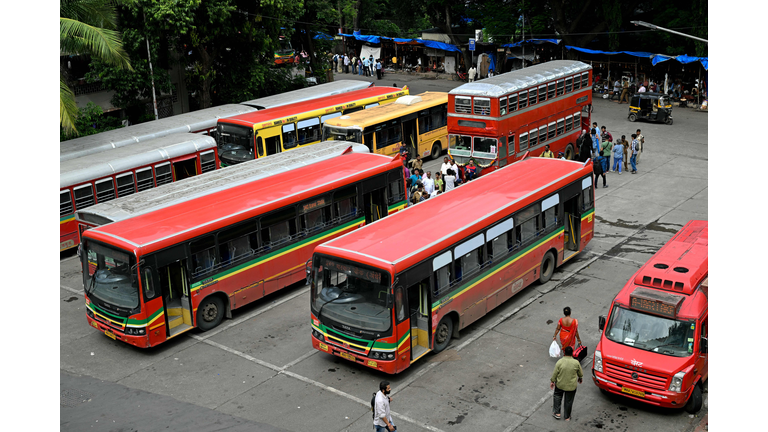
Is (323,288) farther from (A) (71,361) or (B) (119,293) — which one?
(A) (71,361)

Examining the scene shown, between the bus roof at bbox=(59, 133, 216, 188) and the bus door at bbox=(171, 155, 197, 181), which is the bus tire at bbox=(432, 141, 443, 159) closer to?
the bus roof at bbox=(59, 133, 216, 188)

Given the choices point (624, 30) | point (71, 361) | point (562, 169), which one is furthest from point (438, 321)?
point (624, 30)

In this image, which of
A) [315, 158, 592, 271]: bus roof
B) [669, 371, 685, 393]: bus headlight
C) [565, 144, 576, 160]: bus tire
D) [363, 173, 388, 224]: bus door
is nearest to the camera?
[669, 371, 685, 393]: bus headlight

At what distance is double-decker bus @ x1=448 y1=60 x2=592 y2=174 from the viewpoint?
26.1 meters

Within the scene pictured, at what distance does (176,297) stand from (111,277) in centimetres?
143

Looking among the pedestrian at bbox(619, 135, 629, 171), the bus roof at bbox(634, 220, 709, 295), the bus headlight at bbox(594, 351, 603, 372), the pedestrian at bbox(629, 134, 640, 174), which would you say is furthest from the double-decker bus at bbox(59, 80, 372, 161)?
the bus roof at bbox(634, 220, 709, 295)

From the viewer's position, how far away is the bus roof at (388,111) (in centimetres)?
2725

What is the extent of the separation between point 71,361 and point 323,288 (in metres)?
5.79

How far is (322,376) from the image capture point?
14.9 meters

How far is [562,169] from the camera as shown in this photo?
1948cm

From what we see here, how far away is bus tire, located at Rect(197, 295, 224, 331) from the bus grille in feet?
28.5

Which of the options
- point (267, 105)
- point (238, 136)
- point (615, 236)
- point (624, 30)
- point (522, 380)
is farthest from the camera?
point (624, 30)

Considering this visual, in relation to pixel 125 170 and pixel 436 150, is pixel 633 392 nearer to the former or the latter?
pixel 125 170

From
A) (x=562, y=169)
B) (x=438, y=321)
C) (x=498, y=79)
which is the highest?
(x=498, y=79)
